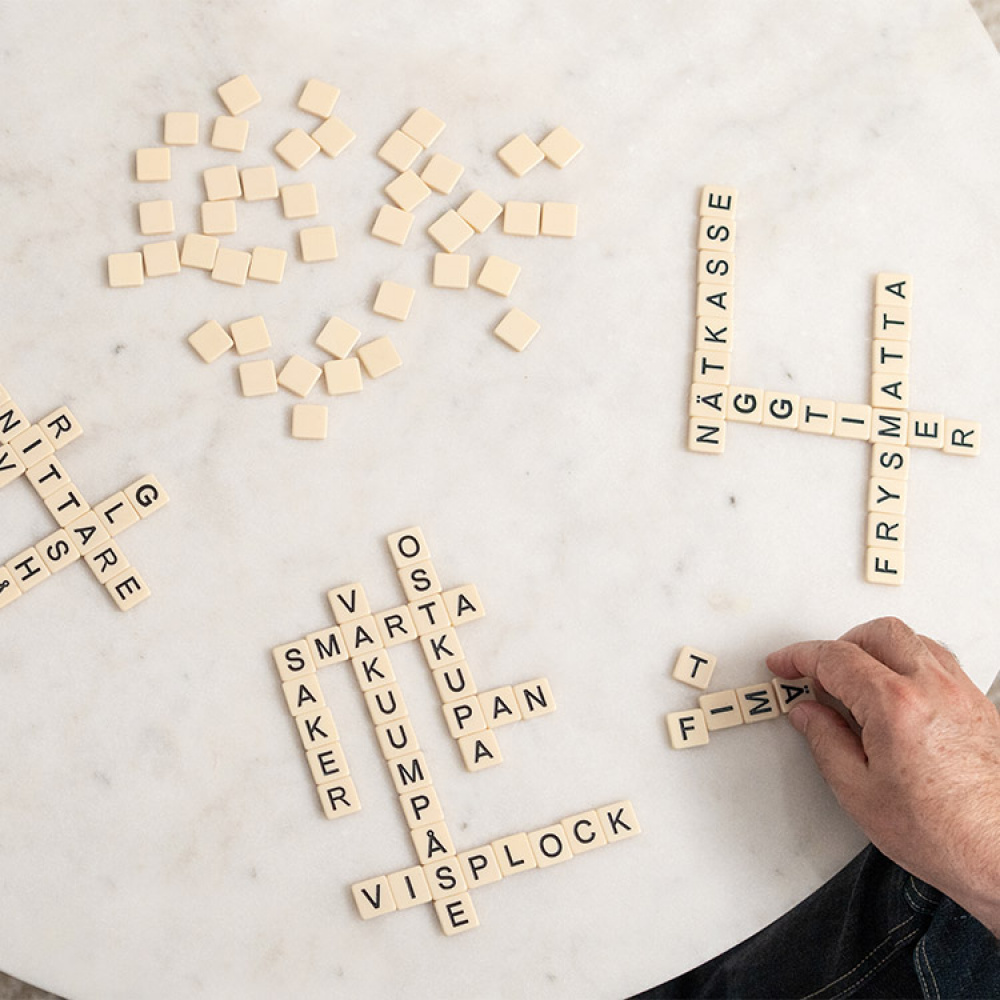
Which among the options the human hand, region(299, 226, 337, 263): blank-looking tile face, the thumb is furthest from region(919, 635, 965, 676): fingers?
region(299, 226, 337, 263): blank-looking tile face

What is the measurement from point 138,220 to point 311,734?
59 cm

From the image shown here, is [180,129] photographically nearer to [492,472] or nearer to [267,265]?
[267,265]

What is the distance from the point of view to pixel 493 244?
1.11m

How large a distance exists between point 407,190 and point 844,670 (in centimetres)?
68

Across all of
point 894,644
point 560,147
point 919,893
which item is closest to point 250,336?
point 560,147

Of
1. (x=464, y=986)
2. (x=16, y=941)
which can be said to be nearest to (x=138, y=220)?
(x=16, y=941)

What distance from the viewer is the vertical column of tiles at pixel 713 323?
1088 millimetres

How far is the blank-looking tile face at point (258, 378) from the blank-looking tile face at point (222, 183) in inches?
7.6

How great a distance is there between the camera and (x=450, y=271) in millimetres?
1096

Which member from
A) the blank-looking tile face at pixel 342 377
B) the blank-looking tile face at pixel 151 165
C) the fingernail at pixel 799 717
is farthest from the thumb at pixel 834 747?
the blank-looking tile face at pixel 151 165

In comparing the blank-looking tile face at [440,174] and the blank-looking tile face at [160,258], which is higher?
the blank-looking tile face at [440,174]

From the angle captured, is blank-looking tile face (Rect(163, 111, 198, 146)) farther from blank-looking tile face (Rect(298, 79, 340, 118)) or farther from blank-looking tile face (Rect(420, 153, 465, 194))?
blank-looking tile face (Rect(420, 153, 465, 194))

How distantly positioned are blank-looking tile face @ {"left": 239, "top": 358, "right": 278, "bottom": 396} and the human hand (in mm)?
623

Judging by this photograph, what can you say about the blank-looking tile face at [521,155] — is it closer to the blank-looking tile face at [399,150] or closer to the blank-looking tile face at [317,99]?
the blank-looking tile face at [399,150]
